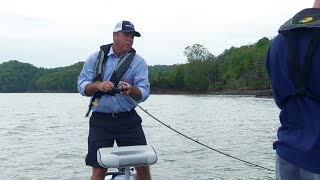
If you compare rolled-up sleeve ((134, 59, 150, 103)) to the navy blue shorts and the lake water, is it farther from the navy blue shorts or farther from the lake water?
the lake water

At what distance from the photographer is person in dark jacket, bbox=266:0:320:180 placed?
9.05 ft

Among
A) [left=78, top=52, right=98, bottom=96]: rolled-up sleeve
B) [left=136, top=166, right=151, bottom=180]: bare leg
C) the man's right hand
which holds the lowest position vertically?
[left=136, top=166, right=151, bottom=180]: bare leg

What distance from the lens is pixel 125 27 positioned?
207 inches

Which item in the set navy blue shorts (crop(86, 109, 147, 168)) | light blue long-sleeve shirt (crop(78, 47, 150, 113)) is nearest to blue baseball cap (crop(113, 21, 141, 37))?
light blue long-sleeve shirt (crop(78, 47, 150, 113))

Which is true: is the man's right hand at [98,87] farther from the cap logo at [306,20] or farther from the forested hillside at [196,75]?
the forested hillside at [196,75]

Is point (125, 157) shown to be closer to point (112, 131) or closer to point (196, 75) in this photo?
point (112, 131)

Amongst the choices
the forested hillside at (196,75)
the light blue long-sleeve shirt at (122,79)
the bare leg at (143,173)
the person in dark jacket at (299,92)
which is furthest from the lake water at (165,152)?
the forested hillside at (196,75)

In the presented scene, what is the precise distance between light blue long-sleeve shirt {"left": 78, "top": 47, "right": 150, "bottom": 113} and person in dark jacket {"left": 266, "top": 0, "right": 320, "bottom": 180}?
8.55ft

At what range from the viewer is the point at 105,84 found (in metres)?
5.00

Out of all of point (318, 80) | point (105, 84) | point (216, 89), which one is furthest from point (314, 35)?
point (216, 89)

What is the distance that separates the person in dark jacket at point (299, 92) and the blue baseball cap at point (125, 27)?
2.51m

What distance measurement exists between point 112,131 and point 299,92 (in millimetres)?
3033

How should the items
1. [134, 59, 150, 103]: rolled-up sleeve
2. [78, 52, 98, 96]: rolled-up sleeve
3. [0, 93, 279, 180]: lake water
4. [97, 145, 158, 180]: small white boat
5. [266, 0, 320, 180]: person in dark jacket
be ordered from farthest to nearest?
[0, 93, 279, 180]: lake water
[78, 52, 98, 96]: rolled-up sleeve
[134, 59, 150, 103]: rolled-up sleeve
[97, 145, 158, 180]: small white boat
[266, 0, 320, 180]: person in dark jacket

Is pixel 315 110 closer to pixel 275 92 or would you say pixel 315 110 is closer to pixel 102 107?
pixel 275 92
